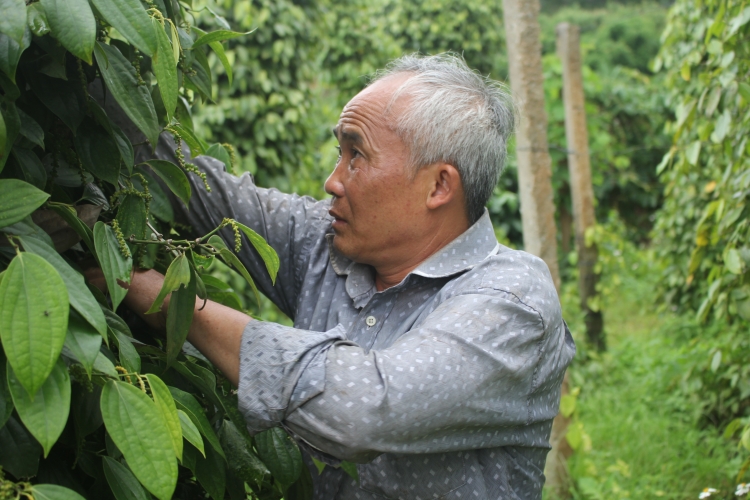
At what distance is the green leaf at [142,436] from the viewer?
2.57 ft

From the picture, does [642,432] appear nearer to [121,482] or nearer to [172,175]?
[172,175]

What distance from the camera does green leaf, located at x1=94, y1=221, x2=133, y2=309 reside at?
0.93 meters

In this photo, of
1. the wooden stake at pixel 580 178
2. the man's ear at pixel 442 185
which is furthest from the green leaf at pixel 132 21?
the wooden stake at pixel 580 178

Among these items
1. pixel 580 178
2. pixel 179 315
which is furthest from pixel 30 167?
pixel 580 178

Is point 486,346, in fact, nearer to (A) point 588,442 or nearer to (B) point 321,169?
(A) point 588,442

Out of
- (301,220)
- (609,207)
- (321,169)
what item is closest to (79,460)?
(301,220)

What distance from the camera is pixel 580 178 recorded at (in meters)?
4.27

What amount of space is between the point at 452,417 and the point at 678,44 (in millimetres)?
3746

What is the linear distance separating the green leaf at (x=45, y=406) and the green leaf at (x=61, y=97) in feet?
1.20

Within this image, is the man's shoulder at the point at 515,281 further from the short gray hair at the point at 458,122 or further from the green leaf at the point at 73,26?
the green leaf at the point at 73,26

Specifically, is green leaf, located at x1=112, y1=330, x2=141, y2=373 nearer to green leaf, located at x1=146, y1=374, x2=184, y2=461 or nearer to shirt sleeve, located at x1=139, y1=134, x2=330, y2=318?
green leaf, located at x1=146, y1=374, x2=184, y2=461

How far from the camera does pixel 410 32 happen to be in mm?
6816

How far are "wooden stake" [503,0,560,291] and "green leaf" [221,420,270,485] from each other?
1.79 metres

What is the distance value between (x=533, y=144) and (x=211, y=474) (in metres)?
2.02
